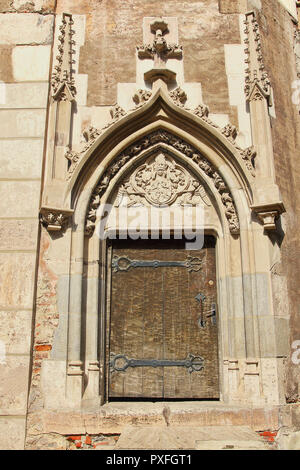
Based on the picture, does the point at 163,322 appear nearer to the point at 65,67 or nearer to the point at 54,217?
the point at 54,217

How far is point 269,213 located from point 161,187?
1390 millimetres

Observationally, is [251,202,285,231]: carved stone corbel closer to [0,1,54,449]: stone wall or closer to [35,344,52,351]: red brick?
[0,1,54,449]: stone wall

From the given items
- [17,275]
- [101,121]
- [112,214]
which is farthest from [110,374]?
[101,121]

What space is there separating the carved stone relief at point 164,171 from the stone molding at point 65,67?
98 cm

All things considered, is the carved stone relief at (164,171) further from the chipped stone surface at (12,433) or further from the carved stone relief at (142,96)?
the chipped stone surface at (12,433)

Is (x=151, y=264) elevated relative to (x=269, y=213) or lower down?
lower down

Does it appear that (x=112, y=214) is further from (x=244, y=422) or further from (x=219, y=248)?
(x=244, y=422)

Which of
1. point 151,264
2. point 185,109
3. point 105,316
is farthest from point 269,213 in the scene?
point 105,316

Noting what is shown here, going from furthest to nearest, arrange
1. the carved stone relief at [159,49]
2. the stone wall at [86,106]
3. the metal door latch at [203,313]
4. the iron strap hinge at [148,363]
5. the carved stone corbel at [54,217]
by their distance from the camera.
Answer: the carved stone relief at [159,49] < the metal door latch at [203,313] < the iron strap hinge at [148,363] < the carved stone corbel at [54,217] < the stone wall at [86,106]

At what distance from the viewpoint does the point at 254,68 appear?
231 inches

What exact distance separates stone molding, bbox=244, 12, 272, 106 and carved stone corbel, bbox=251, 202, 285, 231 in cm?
146

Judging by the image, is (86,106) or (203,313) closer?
(203,313)

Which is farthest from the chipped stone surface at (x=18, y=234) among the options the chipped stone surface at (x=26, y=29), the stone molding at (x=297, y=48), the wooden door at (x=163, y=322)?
the stone molding at (x=297, y=48)

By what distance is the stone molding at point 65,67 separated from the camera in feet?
18.7
